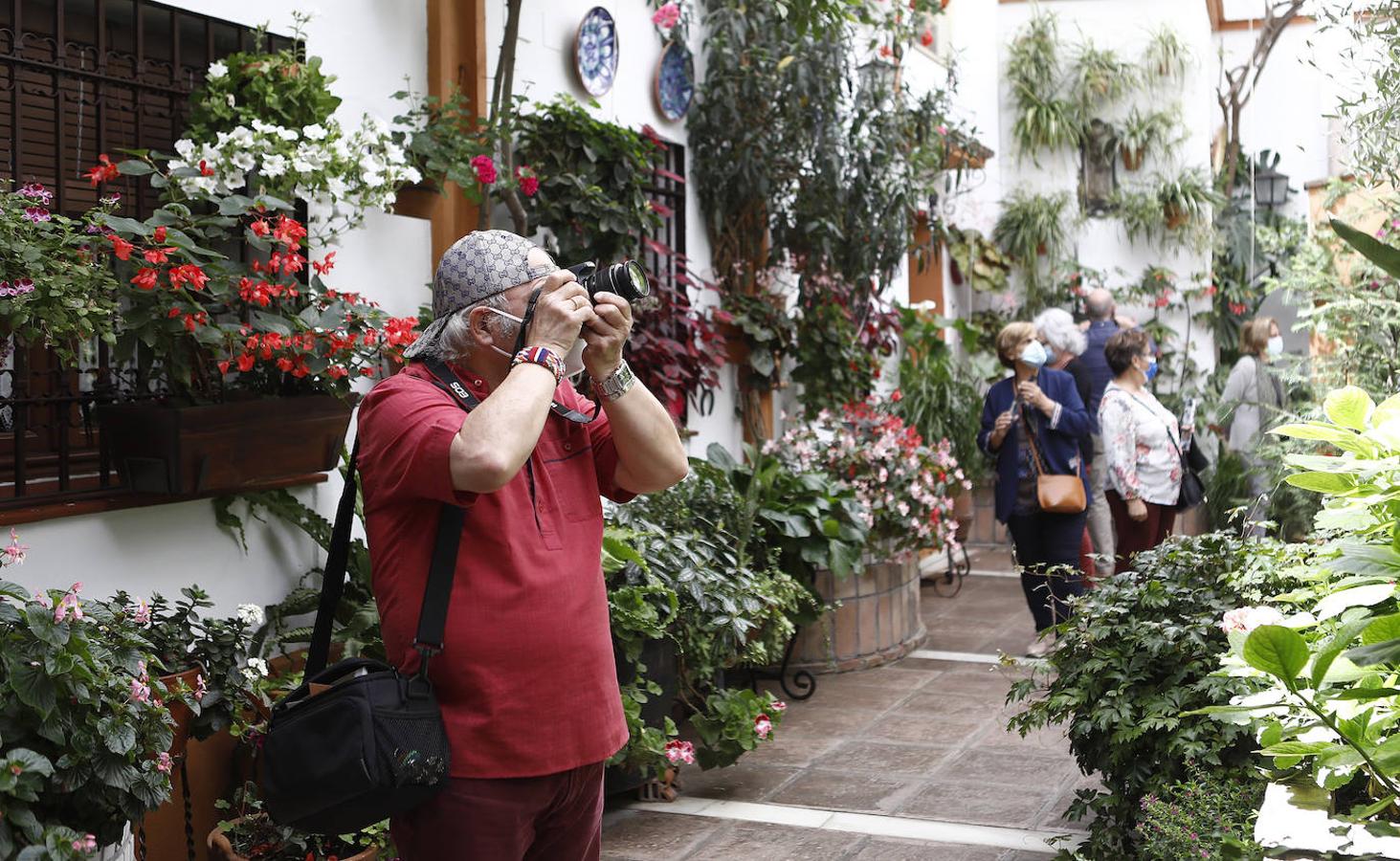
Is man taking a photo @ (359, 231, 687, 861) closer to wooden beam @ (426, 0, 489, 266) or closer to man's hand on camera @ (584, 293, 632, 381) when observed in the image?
man's hand on camera @ (584, 293, 632, 381)

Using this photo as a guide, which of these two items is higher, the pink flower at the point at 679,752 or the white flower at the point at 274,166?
the white flower at the point at 274,166

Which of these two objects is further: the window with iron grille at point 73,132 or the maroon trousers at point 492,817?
the window with iron grille at point 73,132

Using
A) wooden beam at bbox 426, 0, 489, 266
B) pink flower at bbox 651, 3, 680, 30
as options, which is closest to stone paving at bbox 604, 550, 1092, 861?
wooden beam at bbox 426, 0, 489, 266

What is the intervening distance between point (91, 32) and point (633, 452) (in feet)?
8.52

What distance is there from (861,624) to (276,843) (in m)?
3.82

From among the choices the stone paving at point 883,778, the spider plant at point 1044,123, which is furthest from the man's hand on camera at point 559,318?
the spider plant at point 1044,123

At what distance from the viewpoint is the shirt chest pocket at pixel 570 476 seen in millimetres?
2498

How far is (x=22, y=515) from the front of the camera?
367cm

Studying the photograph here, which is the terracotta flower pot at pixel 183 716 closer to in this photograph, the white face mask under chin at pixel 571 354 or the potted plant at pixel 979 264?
the white face mask under chin at pixel 571 354

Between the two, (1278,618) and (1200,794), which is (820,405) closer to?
(1200,794)

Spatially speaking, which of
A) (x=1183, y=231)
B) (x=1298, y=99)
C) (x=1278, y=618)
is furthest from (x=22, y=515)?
(x=1298, y=99)

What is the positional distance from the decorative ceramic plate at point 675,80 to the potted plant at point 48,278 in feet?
13.0

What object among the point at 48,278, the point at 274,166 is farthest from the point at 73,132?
the point at 48,278

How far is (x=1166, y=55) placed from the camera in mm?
12734
